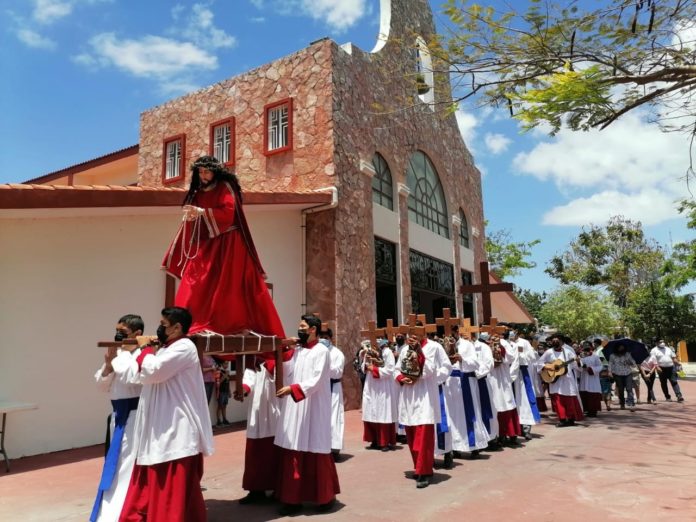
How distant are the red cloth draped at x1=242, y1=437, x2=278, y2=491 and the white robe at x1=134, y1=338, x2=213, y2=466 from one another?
1208 mm

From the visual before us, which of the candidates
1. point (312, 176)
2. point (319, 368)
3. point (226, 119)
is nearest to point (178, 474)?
point (319, 368)

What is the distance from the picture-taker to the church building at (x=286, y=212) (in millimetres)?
7766

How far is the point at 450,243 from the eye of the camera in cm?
1828

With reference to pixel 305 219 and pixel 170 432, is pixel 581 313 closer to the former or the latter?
pixel 305 219

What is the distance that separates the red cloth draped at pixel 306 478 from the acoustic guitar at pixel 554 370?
653cm

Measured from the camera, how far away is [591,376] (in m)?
11.7

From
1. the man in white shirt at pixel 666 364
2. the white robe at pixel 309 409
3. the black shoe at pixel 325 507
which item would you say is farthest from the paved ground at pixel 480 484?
the man in white shirt at pixel 666 364

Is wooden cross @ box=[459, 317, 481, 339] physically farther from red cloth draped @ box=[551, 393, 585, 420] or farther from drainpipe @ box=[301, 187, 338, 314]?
drainpipe @ box=[301, 187, 338, 314]

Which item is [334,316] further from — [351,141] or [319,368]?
[319,368]

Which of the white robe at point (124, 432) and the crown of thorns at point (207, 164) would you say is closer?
the white robe at point (124, 432)

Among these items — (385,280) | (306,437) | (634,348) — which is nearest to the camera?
(306,437)

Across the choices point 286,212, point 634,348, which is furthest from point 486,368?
point 634,348

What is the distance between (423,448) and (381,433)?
2.36 metres

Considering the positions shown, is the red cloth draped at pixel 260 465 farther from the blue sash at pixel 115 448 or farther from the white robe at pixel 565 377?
the white robe at pixel 565 377
